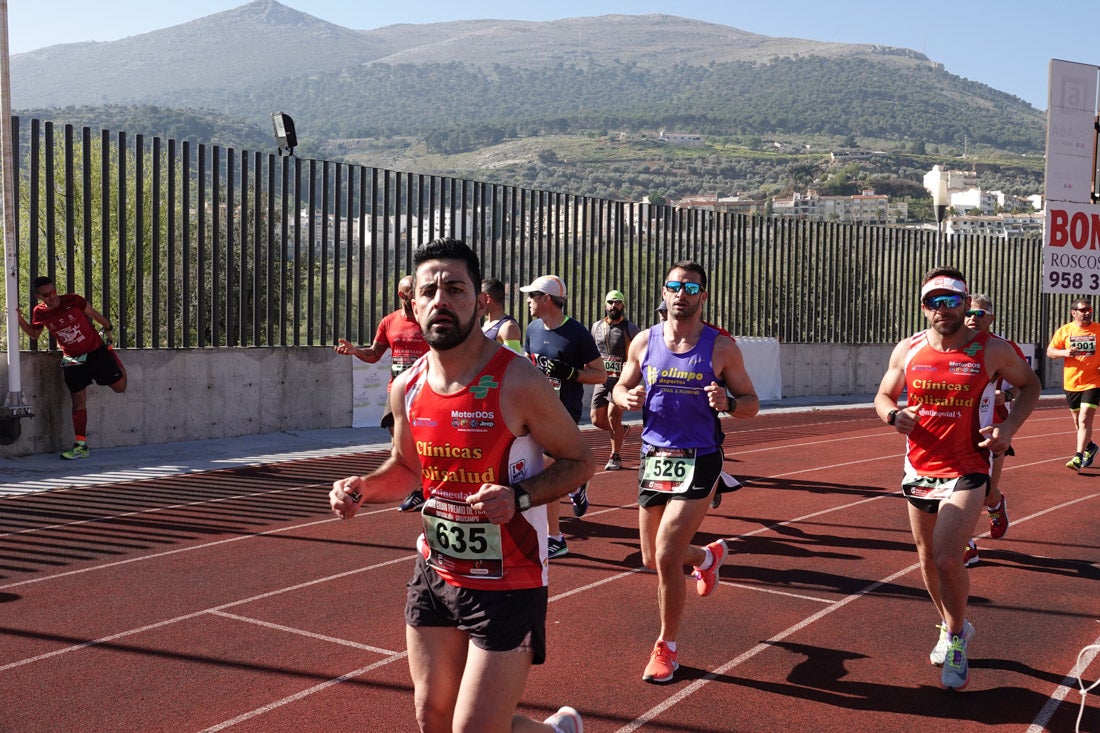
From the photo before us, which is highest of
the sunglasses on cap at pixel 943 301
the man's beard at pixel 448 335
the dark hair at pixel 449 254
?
the dark hair at pixel 449 254

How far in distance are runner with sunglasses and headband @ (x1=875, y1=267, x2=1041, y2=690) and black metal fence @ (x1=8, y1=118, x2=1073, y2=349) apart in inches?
412

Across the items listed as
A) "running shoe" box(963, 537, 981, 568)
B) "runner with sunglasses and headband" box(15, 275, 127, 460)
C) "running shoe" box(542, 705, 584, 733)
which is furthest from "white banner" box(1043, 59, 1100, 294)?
"running shoe" box(542, 705, 584, 733)

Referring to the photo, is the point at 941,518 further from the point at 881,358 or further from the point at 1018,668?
the point at 881,358

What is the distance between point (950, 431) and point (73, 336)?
10.4m

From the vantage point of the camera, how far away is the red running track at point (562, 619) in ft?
19.0

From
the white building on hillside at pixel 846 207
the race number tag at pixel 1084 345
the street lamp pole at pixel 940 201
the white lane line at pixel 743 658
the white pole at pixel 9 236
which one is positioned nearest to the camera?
the white lane line at pixel 743 658

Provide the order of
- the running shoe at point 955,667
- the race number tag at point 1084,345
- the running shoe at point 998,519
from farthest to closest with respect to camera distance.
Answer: the race number tag at point 1084,345 < the running shoe at point 998,519 < the running shoe at point 955,667

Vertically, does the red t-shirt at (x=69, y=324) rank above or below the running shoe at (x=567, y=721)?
above

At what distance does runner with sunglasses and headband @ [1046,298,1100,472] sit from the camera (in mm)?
14102

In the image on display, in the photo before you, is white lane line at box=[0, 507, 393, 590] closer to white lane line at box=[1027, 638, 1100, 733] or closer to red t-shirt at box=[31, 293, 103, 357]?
red t-shirt at box=[31, 293, 103, 357]

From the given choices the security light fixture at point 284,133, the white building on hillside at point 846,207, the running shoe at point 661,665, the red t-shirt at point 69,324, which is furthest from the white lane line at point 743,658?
the white building on hillside at point 846,207

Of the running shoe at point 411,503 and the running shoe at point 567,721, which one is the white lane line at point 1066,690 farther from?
the running shoe at point 411,503

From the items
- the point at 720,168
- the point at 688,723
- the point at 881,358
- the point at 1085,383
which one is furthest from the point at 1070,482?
the point at 720,168

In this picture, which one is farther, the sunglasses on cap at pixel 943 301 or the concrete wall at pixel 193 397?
the concrete wall at pixel 193 397
